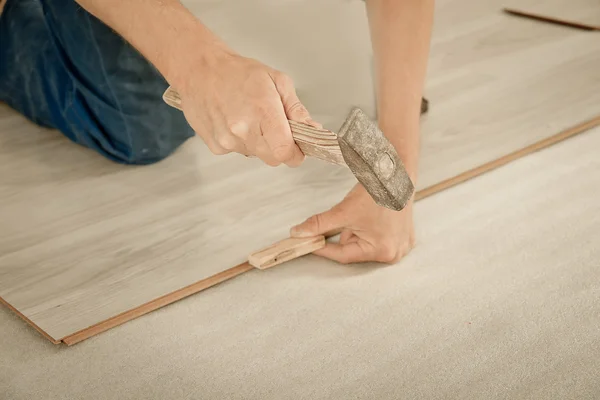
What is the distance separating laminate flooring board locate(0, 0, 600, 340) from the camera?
4.75ft

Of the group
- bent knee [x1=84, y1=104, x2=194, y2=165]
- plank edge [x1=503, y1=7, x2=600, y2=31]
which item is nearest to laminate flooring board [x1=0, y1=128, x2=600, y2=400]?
bent knee [x1=84, y1=104, x2=194, y2=165]

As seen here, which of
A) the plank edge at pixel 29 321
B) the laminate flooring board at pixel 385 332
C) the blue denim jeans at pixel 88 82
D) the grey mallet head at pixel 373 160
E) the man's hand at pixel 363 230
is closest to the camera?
the grey mallet head at pixel 373 160

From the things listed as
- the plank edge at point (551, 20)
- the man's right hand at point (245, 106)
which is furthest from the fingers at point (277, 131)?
the plank edge at point (551, 20)

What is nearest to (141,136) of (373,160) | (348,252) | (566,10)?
(348,252)

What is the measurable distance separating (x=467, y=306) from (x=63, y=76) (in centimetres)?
114

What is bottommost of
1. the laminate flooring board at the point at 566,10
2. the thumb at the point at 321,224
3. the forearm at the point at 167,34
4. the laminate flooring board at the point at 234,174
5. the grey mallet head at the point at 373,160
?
the laminate flooring board at the point at 566,10

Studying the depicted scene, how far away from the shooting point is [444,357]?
1167 mm

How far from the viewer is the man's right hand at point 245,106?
3.68 feet

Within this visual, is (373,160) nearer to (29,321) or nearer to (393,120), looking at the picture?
(393,120)

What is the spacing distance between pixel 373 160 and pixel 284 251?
411mm

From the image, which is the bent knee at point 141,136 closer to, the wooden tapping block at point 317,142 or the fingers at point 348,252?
the fingers at point 348,252

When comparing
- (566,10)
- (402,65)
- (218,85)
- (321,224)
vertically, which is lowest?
(566,10)

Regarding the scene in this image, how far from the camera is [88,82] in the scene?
1.82 metres

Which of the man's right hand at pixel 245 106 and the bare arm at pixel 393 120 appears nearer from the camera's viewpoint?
the man's right hand at pixel 245 106
